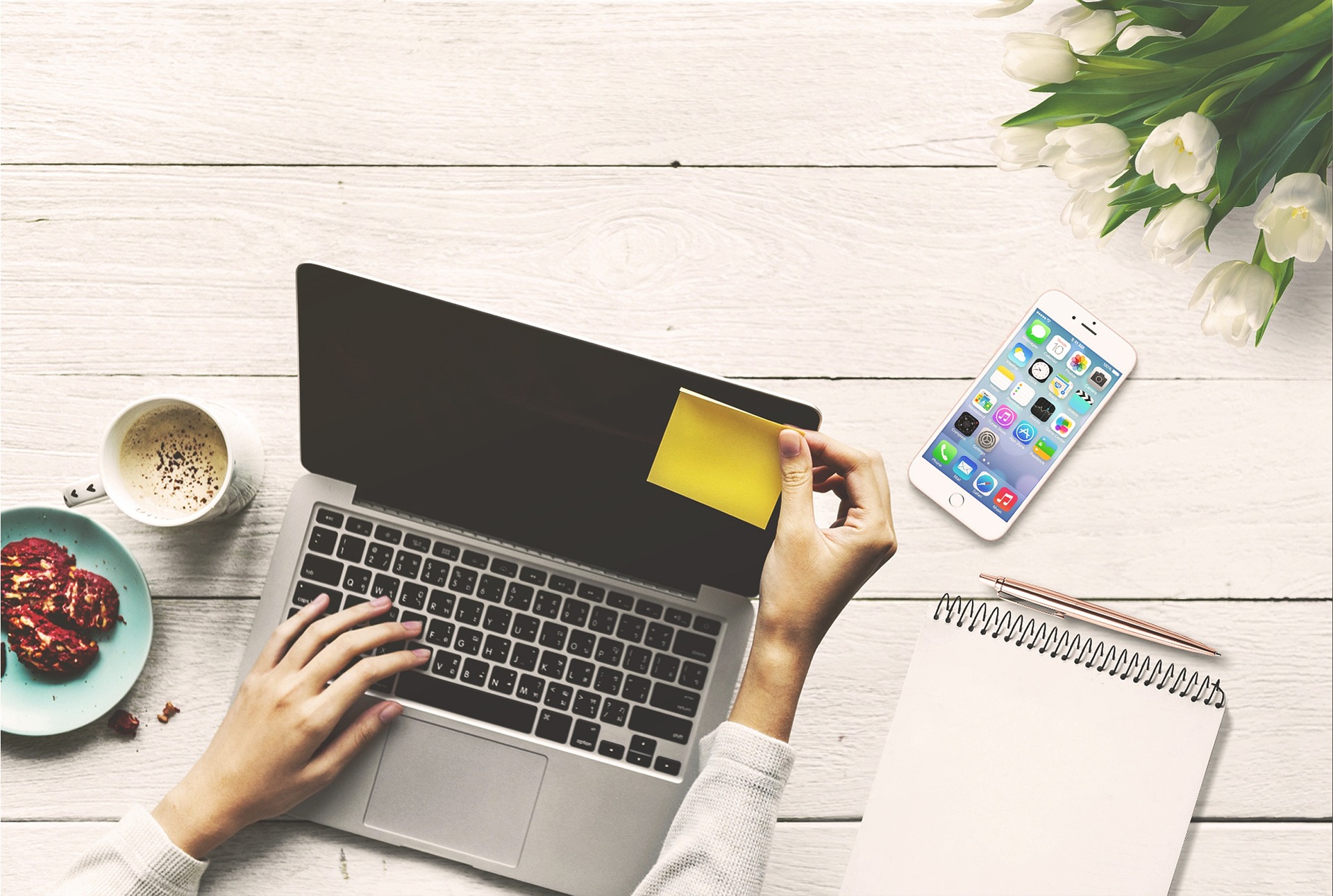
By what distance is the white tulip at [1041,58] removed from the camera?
53 centimetres

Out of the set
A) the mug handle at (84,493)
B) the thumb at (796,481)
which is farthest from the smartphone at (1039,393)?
the mug handle at (84,493)

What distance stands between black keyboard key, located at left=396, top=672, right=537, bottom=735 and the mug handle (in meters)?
0.31

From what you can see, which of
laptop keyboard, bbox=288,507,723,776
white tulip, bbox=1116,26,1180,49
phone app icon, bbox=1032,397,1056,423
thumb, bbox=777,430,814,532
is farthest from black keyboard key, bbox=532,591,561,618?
white tulip, bbox=1116,26,1180,49

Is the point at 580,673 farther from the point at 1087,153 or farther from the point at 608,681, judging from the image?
the point at 1087,153

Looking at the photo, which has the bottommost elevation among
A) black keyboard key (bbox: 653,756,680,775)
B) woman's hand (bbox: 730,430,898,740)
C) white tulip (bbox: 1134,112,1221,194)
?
black keyboard key (bbox: 653,756,680,775)

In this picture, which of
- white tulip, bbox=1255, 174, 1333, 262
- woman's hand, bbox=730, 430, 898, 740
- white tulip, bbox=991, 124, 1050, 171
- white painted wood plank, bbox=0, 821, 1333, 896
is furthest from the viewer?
white painted wood plank, bbox=0, 821, 1333, 896

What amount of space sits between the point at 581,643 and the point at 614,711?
0.07m

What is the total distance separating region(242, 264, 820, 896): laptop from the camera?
0.73 meters

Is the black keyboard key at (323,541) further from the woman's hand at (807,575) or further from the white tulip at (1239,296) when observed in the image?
the white tulip at (1239,296)

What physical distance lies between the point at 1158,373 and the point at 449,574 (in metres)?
0.70

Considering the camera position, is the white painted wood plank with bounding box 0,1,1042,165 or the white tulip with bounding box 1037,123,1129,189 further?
the white painted wood plank with bounding box 0,1,1042,165

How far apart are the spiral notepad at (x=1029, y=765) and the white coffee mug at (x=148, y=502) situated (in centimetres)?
65

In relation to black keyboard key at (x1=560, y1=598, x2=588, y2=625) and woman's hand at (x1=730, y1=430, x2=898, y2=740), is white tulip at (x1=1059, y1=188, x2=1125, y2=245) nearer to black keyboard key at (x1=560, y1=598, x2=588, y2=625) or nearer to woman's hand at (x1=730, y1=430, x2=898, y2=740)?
woman's hand at (x1=730, y1=430, x2=898, y2=740)

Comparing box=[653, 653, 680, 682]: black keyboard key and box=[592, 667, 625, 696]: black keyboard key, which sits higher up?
box=[653, 653, 680, 682]: black keyboard key
